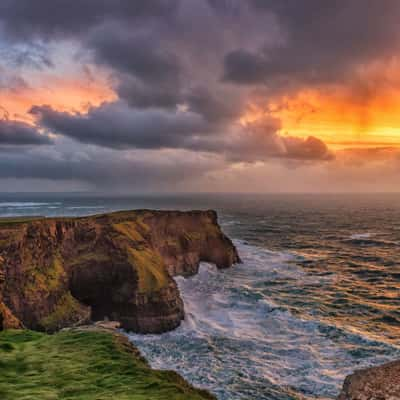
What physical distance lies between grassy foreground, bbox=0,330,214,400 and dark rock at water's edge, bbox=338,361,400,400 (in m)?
5.52

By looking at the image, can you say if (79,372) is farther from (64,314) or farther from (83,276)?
(83,276)

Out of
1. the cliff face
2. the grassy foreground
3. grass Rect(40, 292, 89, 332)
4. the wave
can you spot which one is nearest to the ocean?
the wave

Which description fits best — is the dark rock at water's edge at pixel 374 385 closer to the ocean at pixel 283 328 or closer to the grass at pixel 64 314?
the ocean at pixel 283 328

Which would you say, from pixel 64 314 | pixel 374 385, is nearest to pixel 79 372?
pixel 374 385

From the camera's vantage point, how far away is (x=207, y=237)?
5881cm

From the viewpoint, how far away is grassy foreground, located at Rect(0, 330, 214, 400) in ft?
38.9

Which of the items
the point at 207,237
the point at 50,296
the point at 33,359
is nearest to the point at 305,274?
the point at 207,237

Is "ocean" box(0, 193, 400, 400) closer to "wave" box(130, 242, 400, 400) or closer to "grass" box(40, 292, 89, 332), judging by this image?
"wave" box(130, 242, 400, 400)

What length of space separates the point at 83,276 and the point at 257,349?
59.1ft

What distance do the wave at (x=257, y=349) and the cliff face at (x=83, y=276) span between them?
2864 millimetres

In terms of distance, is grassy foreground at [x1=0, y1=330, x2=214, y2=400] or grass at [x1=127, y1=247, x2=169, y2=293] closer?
grassy foreground at [x1=0, y1=330, x2=214, y2=400]

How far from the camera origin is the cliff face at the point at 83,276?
27672 mm

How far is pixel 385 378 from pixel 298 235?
264ft

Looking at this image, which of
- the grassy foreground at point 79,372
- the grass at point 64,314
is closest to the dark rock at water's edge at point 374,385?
the grassy foreground at point 79,372
